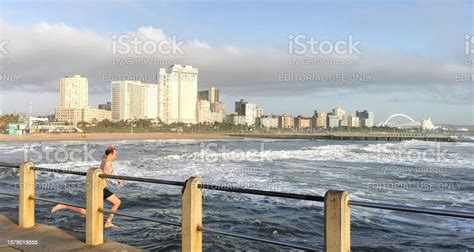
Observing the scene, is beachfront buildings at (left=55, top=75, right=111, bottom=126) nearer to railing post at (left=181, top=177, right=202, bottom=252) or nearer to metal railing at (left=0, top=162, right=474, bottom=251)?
metal railing at (left=0, top=162, right=474, bottom=251)

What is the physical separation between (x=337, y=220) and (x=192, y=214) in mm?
1650

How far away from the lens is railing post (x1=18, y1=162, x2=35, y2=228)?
666 cm

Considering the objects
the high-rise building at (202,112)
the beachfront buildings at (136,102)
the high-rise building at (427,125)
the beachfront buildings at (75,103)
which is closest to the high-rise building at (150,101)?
the beachfront buildings at (136,102)

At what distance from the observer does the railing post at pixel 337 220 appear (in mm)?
3836

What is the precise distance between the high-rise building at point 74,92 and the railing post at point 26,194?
137m

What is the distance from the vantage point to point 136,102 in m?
163

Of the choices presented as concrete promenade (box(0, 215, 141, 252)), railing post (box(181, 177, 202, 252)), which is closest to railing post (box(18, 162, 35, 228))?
concrete promenade (box(0, 215, 141, 252))

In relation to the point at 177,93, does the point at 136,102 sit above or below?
below

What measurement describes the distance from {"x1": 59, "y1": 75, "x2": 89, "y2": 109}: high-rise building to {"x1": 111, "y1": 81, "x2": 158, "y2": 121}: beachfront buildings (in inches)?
372

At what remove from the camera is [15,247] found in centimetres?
564

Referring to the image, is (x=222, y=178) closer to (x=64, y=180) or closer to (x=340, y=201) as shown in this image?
(x=64, y=180)

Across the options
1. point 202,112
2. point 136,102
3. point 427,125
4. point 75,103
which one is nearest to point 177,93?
point 136,102

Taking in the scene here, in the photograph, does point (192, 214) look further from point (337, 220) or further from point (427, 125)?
point (427, 125)

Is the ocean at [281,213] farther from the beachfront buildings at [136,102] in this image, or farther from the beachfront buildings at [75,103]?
the beachfront buildings at [136,102]
